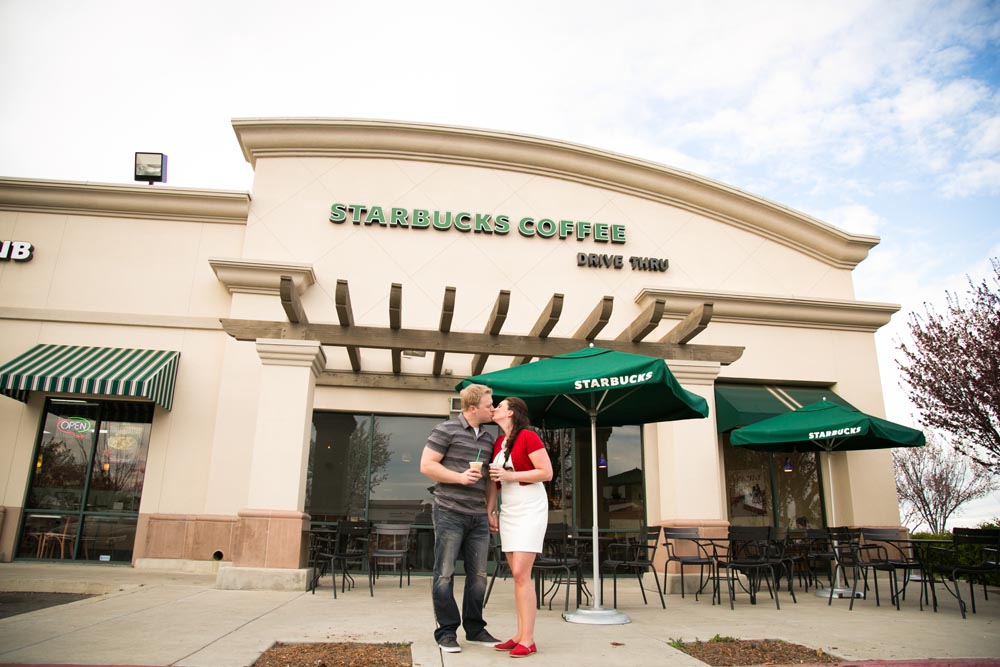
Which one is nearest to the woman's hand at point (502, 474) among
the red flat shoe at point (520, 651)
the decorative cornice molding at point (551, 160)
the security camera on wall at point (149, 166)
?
the red flat shoe at point (520, 651)

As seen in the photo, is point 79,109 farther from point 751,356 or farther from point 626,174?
point 751,356

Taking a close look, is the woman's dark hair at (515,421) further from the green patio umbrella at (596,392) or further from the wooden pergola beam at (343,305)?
the wooden pergola beam at (343,305)

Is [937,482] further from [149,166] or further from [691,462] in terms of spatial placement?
[149,166]

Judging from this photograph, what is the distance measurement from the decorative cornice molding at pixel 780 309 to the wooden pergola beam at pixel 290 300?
20.6 ft

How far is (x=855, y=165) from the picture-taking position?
996 centimetres

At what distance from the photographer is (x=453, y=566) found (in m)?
4.71

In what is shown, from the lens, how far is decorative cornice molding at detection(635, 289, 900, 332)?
11.9m

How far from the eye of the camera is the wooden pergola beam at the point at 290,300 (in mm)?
7930

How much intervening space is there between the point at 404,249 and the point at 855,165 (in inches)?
299

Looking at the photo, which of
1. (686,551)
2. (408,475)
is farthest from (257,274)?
(686,551)

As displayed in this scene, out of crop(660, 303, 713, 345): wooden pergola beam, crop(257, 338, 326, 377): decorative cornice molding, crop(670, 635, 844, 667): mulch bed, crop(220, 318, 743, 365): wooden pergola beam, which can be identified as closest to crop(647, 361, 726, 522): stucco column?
crop(660, 303, 713, 345): wooden pergola beam

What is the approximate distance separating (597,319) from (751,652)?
4644mm

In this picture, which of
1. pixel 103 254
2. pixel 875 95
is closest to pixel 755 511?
pixel 875 95

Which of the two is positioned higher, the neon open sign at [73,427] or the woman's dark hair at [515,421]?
the neon open sign at [73,427]
